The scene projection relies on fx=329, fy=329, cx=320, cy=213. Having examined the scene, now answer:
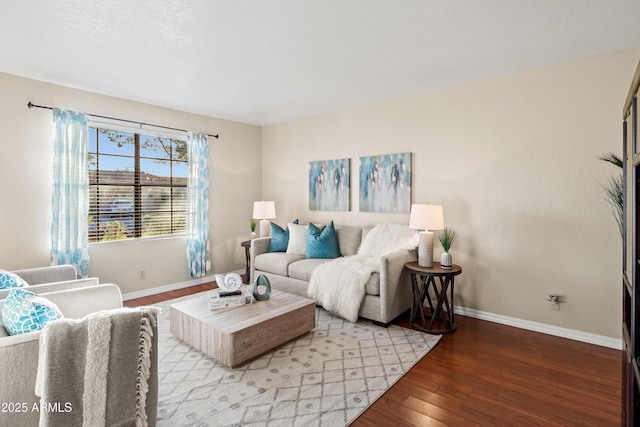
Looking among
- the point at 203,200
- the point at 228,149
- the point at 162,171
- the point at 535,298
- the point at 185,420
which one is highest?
the point at 228,149

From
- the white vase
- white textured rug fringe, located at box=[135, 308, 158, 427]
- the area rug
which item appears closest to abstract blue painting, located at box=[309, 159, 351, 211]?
the white vase

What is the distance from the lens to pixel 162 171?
4.71m

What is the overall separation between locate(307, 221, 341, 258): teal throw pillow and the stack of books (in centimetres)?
137

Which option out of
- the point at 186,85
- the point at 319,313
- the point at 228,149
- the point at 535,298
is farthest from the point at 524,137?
the point at 228,149

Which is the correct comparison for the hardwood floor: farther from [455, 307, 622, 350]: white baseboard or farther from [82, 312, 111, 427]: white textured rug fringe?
[82, 312, 111, 427]: white textured rug fringe

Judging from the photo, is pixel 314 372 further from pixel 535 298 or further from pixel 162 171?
pixel 162 171

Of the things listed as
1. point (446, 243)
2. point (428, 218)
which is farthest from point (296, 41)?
point (446, 243)

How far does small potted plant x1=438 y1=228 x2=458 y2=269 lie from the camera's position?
3.32 m

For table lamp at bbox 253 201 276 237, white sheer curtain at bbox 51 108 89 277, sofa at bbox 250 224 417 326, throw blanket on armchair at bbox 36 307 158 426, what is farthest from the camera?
table lamp at bbox 253 201 276 237

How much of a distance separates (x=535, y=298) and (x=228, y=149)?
464 cm

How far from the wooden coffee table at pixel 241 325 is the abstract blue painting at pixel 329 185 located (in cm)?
199

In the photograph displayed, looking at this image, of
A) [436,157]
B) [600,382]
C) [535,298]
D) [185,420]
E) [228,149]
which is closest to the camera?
[185,420]

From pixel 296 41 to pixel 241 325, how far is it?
7.66 ft

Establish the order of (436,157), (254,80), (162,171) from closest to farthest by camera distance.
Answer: (254,80) → (436,157) → (162,171)
